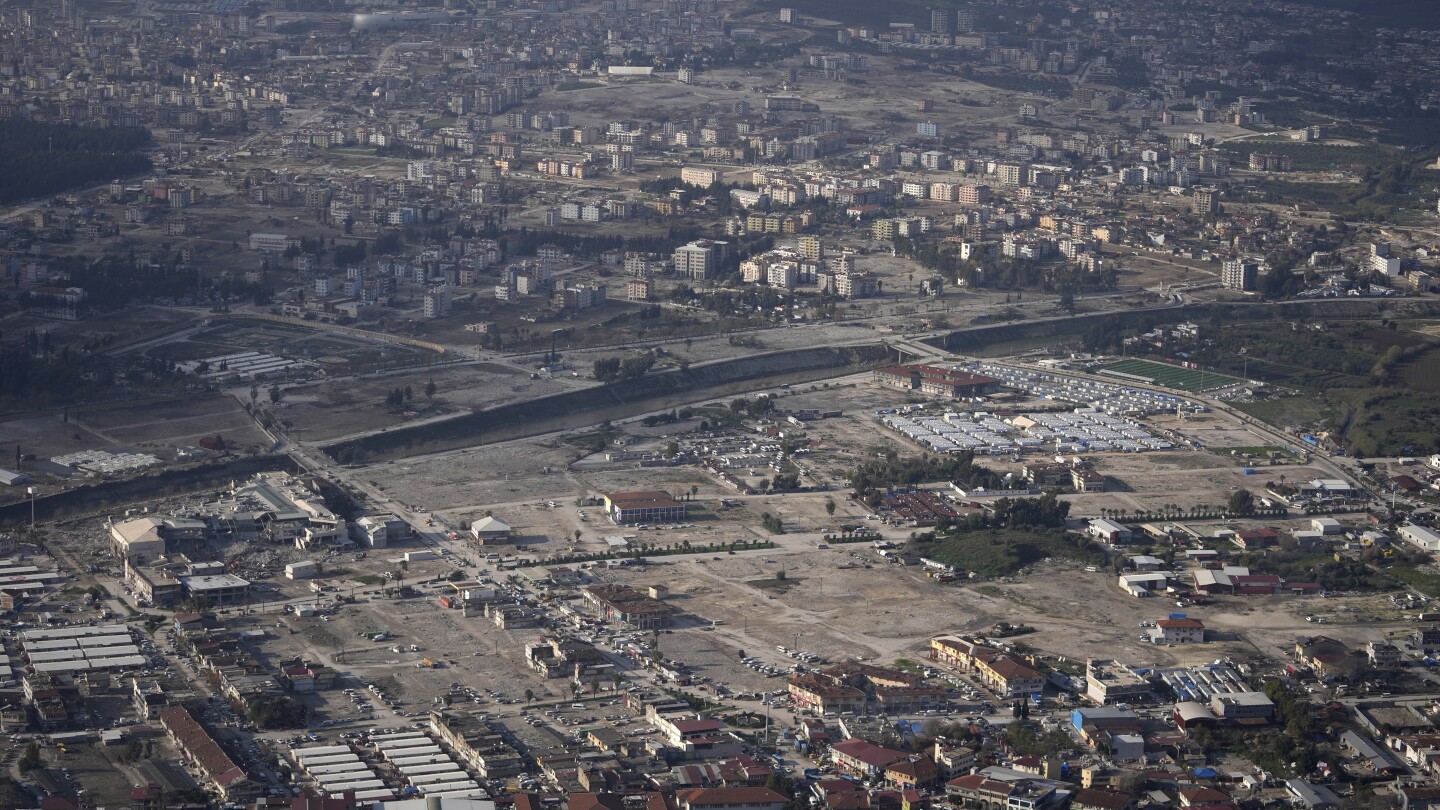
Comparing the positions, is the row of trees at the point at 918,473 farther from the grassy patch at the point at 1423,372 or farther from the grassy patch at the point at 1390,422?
the grassy patch at the point at 1423,372

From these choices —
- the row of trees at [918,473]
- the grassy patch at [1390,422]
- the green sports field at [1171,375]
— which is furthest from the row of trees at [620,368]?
the grassy patch at [1390,422]

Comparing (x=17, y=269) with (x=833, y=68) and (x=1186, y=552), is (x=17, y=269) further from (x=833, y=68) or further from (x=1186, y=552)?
(x=833, y=68)

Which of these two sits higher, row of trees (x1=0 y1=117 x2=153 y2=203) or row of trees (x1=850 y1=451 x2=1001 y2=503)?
row of trees (x1=0 y1=117 x2=153 y2=203)

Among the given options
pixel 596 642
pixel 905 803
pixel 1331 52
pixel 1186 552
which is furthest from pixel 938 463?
pixel 1331 52

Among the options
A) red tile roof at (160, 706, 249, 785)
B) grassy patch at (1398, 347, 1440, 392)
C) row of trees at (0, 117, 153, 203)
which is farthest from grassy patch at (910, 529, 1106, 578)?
row of trees at (0, 117, 153, 203)

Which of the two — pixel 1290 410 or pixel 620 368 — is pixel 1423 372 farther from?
pixel 620 368

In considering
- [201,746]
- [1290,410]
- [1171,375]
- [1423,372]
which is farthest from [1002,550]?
[1423,372]

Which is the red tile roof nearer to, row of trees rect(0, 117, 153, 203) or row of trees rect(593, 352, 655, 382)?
row of trees rect(593, 352, 655, 382)
